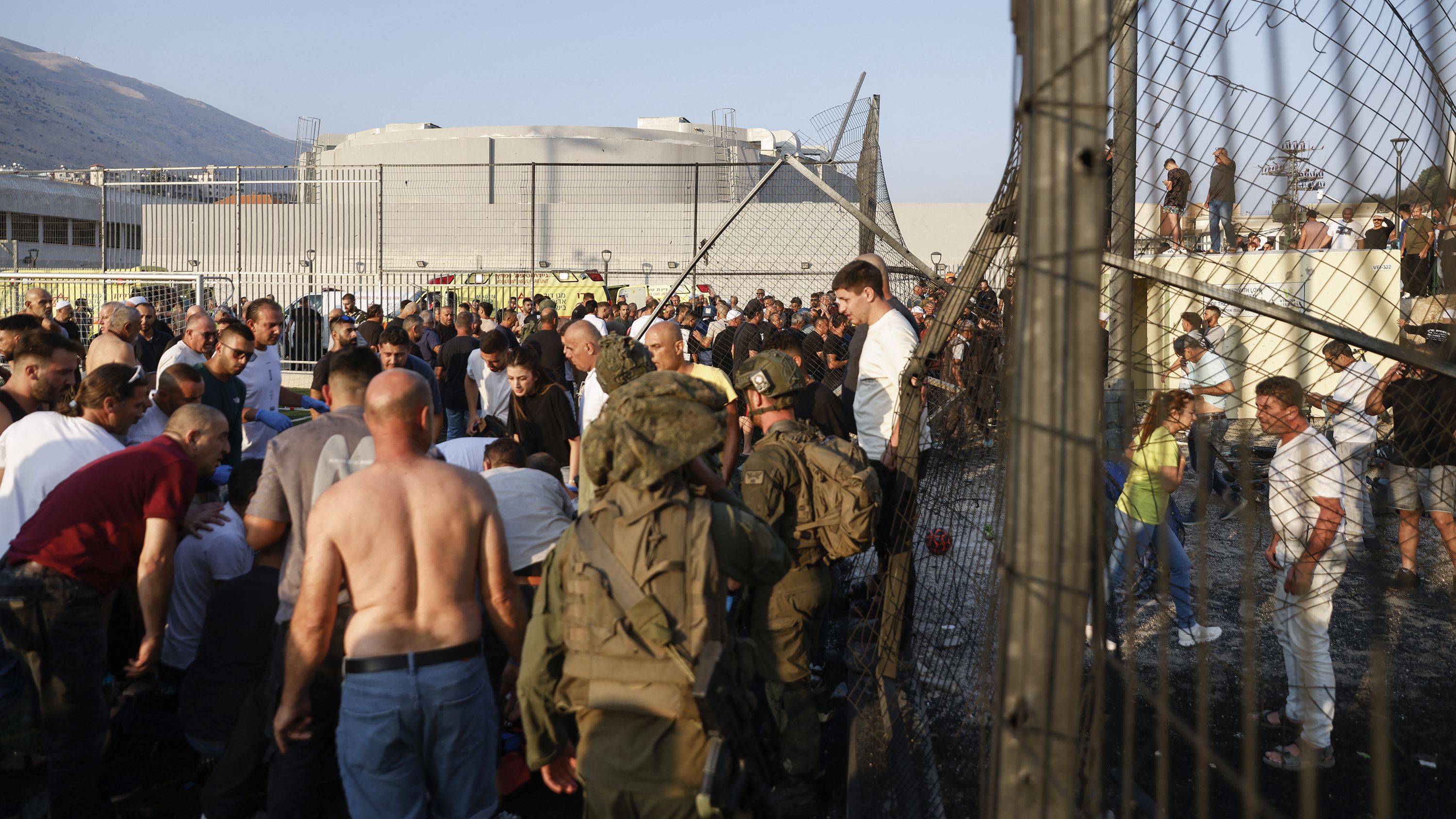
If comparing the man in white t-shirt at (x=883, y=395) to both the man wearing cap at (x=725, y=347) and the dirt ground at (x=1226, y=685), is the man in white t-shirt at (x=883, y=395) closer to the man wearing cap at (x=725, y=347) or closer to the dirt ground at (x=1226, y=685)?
the dirt ground at (x=1226, y=685)

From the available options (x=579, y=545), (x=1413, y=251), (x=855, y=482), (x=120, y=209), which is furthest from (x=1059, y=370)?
(x=120, y=209)

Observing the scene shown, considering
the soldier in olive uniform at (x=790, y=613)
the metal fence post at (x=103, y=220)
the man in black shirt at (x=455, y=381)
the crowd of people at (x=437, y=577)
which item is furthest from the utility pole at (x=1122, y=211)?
the metal fence post at (x=103, y=220)

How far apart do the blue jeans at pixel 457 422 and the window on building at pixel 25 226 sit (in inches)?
1195

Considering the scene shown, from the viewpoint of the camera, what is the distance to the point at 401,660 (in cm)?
297

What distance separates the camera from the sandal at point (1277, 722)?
16.5 feet

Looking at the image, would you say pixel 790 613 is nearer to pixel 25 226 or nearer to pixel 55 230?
pixel 55 230

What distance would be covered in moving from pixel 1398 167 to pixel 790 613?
278 centimetres

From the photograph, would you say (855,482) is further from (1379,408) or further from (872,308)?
(1379,408)

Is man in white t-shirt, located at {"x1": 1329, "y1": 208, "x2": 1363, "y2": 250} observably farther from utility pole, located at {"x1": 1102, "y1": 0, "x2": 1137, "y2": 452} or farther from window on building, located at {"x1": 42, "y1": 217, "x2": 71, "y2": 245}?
window on building, located at {"x1": 42, "y1": 217, "x2": 71, "y2": 245}

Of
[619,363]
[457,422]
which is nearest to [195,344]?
[457,422]

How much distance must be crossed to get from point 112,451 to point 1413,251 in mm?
4557

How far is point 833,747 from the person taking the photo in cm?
496

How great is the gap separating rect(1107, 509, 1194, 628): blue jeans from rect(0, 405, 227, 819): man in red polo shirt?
3584mm

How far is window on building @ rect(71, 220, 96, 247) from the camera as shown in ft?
90.3
